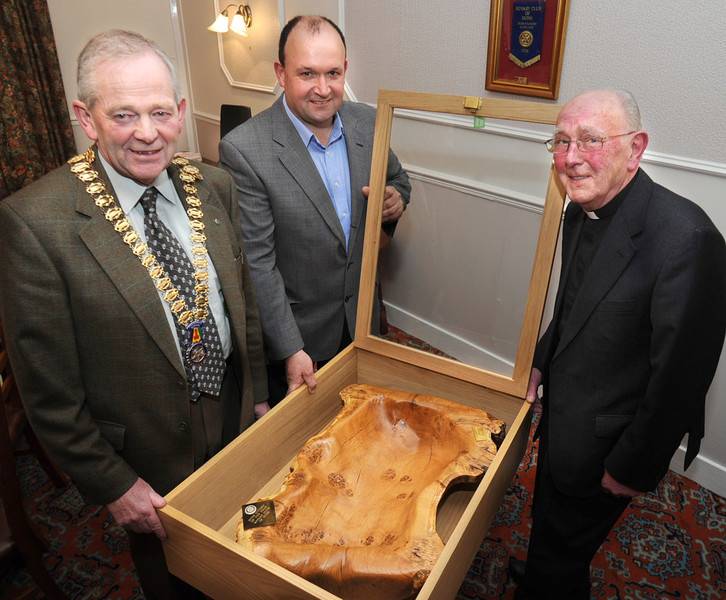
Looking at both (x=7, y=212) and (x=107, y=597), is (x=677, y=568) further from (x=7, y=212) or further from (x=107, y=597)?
(x=7, y=212)

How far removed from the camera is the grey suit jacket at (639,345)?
3.76ft

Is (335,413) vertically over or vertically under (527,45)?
under

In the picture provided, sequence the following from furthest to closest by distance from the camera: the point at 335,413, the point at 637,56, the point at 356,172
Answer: the point at 637,56
the point at 356,172
the point at 335,413

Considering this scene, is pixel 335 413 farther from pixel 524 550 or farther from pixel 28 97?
pixel 28 97

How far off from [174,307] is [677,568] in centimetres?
207

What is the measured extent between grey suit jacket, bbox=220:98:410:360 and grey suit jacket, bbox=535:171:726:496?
748 mm

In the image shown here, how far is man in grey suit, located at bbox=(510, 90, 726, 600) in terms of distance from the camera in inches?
45.4

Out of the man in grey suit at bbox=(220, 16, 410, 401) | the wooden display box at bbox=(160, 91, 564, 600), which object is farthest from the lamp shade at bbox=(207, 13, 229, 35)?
the wooden display box at bbox=(160, 91, 564, 600)

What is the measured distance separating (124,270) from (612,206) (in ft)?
3.73

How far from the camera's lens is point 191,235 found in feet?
4.42

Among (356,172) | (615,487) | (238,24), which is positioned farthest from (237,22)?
(615,487)

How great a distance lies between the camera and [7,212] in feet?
3.51

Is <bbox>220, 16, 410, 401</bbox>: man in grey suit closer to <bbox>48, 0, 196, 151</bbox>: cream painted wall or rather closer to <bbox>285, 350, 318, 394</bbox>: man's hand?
<bbox>285, 350, 318, 394</bbox>: man's hand

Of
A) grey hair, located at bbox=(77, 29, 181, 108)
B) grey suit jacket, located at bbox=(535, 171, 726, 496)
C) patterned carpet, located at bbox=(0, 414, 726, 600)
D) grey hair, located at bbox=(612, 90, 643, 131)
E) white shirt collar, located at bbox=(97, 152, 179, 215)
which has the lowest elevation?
patterned carpet, located at bbox=(0, 414, 726, 600)
